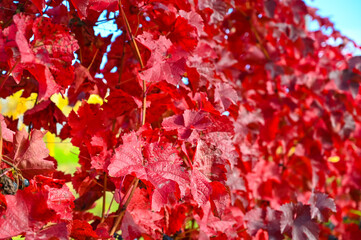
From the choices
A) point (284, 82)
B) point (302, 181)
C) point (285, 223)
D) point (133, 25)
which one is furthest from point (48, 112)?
point (302, 181)

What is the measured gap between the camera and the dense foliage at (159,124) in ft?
1.98

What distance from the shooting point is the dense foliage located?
604 mm

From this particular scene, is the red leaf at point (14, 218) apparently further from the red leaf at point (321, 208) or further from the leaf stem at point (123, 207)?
the red leaf at point (321, 208)

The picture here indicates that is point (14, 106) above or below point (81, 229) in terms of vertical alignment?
below

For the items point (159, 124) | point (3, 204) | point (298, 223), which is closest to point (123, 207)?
point (3, 204)

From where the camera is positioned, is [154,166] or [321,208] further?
[321,208]

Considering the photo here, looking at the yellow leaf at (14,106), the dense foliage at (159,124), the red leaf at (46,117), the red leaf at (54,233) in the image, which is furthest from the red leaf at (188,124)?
the yellow leaf at (14,106)


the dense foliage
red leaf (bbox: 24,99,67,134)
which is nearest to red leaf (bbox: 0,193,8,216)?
the dense foliage

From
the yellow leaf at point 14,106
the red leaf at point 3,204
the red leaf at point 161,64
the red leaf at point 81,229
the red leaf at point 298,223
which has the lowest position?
the yellow leaf at point 14,106

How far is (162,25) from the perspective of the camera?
94 cm

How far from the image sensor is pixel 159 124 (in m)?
1.11

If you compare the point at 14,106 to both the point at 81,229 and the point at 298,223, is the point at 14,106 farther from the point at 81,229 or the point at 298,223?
the point at 298,223

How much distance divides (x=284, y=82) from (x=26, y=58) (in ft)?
4.87

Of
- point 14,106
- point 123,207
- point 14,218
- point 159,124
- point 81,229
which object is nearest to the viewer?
point 14,218
